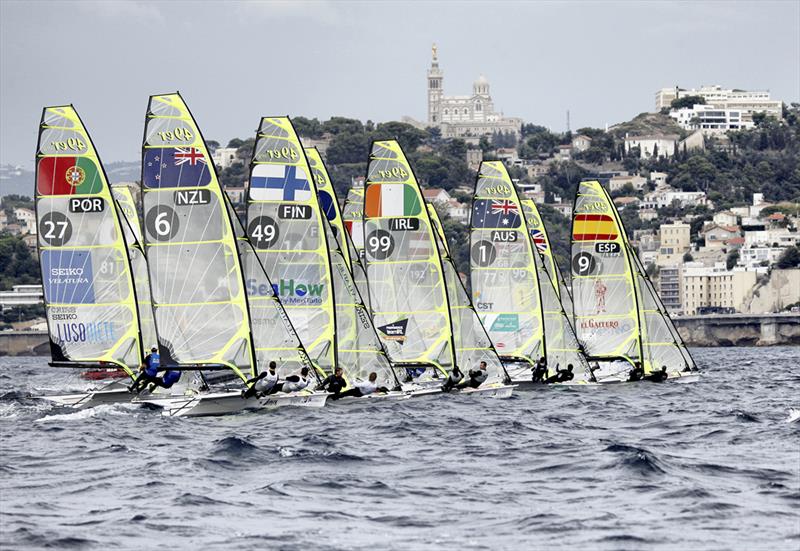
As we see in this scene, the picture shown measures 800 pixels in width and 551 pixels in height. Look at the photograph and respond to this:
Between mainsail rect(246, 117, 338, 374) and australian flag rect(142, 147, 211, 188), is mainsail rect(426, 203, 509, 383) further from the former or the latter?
australian flag rect(142, 147, 211, 188)

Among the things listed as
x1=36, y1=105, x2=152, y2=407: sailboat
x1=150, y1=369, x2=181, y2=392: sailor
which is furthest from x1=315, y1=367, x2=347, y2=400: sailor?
x1=36, y1=105, x2=152, y2=407: sailboat

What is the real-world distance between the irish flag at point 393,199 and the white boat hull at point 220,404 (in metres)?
8.78

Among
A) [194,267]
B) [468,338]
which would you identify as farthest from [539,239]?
[194,267]

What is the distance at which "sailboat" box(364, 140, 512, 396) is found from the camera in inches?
1746

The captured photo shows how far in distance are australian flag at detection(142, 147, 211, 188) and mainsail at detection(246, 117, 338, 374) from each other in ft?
13.3

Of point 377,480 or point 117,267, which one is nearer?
point 377,480

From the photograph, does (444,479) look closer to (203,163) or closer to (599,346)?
(203,163)

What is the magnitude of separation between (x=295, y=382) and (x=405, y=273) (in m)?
7.65

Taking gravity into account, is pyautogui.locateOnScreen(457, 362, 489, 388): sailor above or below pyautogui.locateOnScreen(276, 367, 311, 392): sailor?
below

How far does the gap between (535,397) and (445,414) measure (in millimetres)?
7991

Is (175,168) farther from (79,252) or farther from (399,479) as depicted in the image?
(399,479)

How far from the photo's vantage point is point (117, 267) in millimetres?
40375

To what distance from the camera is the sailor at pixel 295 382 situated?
1467 inches

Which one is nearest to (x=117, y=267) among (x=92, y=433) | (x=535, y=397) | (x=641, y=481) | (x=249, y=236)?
(x=249, y=236)
